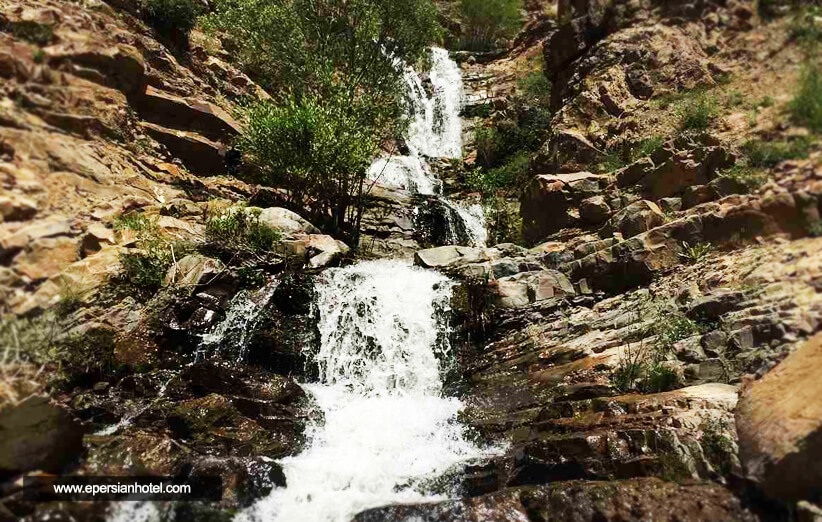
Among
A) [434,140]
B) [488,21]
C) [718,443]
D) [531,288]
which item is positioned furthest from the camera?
[488,21]

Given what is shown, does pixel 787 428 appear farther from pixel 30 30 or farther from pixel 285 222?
pixel 285 222

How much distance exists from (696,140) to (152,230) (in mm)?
11128

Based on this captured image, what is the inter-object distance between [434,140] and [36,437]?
20949mm

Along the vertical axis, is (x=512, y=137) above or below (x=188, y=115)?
above

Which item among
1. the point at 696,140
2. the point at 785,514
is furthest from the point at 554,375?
the point at 696,140

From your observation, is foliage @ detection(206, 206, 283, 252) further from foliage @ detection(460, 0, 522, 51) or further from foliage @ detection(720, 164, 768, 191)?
foliage @ detection(460, 0, 522, 51)

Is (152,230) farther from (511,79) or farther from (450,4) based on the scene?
(450,4)

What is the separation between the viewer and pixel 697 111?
10086mm

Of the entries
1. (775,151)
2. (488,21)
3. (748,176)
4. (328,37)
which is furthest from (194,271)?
(488,21)

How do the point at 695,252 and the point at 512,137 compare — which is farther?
the point at 512,137

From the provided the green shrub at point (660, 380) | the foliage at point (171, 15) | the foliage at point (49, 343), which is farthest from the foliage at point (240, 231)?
the green shrub at point (660, 380)

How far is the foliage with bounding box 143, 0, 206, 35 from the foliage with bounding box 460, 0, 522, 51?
21309 millimetres

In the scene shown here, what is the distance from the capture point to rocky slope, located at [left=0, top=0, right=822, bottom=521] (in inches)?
205

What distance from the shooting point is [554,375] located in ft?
29.4
